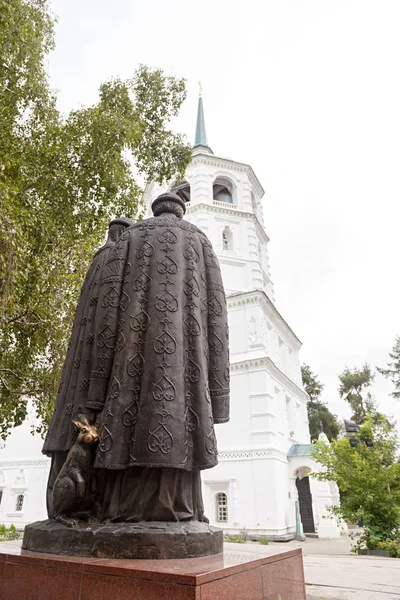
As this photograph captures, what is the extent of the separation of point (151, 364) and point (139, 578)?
1175mm

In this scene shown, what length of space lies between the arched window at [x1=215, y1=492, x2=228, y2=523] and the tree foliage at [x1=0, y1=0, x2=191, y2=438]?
1187 cm

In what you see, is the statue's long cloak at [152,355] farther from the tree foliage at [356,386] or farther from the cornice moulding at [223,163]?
the tree foliage at [356,386]

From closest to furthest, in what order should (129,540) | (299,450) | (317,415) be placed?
(129,540)
(299,450)
(317,415)

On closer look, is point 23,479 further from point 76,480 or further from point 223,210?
point 76,480

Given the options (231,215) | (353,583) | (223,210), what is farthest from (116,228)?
(231,215)

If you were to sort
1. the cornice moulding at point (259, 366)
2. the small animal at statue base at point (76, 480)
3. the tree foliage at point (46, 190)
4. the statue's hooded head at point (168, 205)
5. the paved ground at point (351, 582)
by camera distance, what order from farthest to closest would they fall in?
the cornice moulding at point (259, 366) < the tree foliage at point (46, 190) < the paved ground at point (351, 582) < the statue's hooded head at point (168, 205) < the small animal at statue base at point (76, 480)

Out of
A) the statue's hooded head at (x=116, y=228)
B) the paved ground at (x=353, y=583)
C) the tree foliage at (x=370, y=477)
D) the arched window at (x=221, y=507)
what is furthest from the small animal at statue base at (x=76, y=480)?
the arched window at (x=221, y=507)

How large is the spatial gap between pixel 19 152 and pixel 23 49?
2155 millimetres

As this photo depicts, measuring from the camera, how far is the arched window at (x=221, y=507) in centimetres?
1859

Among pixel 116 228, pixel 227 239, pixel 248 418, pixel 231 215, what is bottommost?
pixel 116 228

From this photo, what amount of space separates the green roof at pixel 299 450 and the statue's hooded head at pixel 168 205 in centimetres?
1984

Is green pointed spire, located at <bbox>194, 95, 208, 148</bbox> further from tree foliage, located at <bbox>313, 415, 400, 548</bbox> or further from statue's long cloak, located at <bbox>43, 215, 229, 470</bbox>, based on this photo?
statue's long cloak, located at <bbox>43, 215, 229, 470</bbox>

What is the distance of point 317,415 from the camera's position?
36.2m

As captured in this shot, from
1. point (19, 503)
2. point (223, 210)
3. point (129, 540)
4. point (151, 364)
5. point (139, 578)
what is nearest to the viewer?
point (139, 578)
